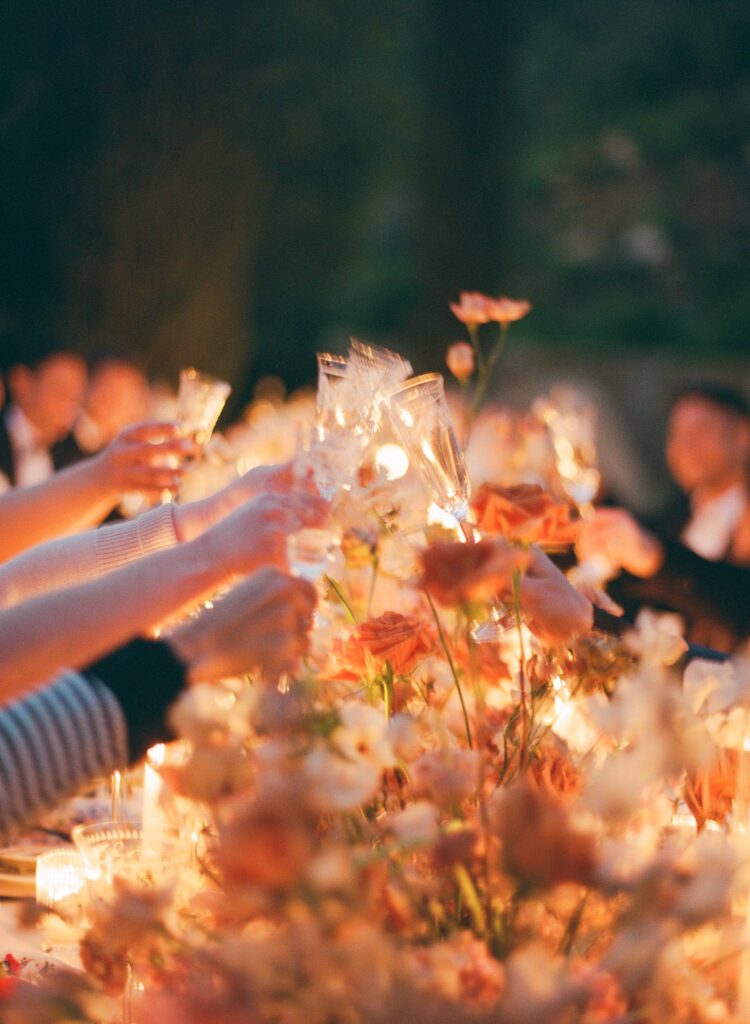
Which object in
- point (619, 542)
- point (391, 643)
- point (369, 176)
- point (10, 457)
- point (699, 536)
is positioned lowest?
point (369, 176)

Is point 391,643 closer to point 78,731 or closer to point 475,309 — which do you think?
point 78,731

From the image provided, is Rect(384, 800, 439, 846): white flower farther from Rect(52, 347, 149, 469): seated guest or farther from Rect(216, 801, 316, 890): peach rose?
Rect(52, 347, 149, 469): seated guest

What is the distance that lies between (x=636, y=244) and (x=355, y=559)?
12.4 meters

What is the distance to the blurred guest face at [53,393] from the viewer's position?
4.46 meters

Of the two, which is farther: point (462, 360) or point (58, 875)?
point (462, 360)

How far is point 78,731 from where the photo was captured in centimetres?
78

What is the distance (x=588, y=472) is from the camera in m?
2.76

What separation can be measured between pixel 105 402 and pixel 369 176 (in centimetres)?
976

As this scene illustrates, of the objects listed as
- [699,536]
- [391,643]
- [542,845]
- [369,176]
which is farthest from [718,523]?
[369,176]

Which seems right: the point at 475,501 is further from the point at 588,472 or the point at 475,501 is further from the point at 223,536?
the point at 588,472

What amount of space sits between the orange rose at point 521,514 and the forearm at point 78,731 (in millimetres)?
241

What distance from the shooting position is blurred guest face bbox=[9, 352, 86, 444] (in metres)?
4.46

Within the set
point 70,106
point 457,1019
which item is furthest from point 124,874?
point 70,106

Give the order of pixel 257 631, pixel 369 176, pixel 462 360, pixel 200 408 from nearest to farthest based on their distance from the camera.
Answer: pixel 257 631, pixel 462 360, pixel 200 408, pixel 369 176
